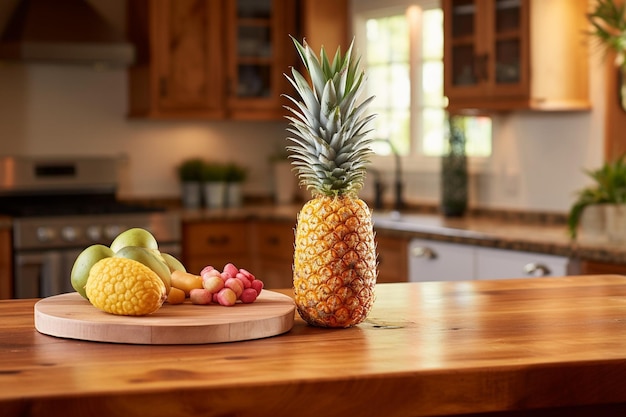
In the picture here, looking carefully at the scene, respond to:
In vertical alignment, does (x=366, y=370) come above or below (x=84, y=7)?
below

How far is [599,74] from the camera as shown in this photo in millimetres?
4629

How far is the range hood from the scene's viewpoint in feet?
18.2

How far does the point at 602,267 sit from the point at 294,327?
2.09 m

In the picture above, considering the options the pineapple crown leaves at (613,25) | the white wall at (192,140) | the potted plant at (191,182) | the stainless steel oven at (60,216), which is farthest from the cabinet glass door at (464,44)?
the potted plant at (191,182)

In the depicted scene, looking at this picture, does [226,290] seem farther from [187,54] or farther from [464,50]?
[187,54]

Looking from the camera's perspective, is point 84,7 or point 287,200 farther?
point 287,200

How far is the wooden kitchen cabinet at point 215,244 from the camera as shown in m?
5.68

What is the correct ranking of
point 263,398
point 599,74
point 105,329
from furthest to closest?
point 599,74
point 105,329
point 263,398

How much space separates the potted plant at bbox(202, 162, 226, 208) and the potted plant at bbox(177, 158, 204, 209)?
0.04 metres

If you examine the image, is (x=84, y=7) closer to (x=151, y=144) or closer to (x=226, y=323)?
(x=151, y=144)

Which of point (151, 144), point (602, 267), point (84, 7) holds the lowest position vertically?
point (602, 267)

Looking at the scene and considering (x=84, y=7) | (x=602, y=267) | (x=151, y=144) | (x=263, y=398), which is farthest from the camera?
(x=151, y=144)

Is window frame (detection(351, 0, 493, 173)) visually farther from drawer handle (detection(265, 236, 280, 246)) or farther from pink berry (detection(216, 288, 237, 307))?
pink berry (detection(216, 288, 237, 307))

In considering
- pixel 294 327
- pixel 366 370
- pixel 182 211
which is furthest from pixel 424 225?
pixel 366 370
